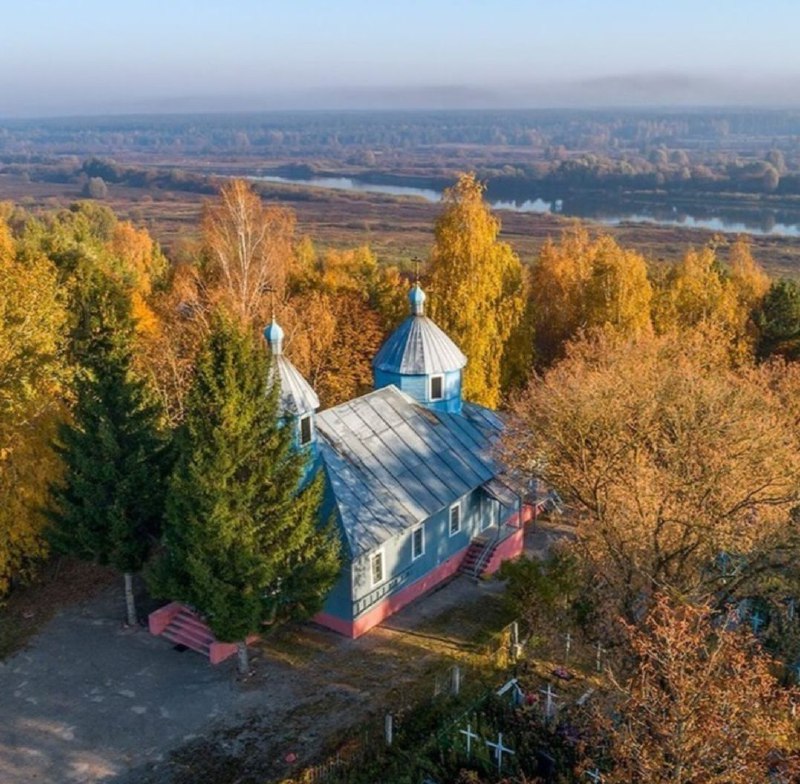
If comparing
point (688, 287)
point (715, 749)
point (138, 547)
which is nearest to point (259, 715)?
point (138, 547)

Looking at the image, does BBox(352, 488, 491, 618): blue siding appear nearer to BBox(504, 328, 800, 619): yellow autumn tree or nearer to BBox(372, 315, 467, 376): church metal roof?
BBox(372, 315, 467, 376): church metal roof

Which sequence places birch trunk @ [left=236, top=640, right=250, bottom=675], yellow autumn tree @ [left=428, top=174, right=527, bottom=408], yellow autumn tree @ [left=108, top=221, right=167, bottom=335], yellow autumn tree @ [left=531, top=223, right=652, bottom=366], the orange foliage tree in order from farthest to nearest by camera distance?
1. yellow autumn tree @ [left=531, top=223, right=652, bottom=366]
2. yellow autumn tree @ [left=108, top=221, right=167, bottom=335]
3. yellow autumn tree @ [left=428, top=174, right=527, bottom=408]
4. birch trunk @ [left=236, top=640, right=250, bottom=675]
5. the orange foliage tree

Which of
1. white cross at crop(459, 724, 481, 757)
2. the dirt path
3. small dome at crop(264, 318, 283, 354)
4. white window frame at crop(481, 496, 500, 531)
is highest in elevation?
small dome at crop(264, 318, 283, 354)

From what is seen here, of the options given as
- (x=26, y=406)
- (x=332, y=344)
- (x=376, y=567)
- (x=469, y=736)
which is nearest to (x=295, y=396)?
(x=376, y=567)

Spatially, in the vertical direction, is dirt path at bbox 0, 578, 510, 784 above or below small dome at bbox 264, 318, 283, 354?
below

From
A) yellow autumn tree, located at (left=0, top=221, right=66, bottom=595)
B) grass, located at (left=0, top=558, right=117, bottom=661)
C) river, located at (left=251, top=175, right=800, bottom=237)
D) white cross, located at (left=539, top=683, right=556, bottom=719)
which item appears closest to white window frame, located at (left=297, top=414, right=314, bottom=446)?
yellow autumn tree, located at (left=0, top=221, right=66, bottom=595)

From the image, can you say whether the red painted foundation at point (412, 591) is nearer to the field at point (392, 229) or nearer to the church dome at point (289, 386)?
the church dome at point (289, 386)

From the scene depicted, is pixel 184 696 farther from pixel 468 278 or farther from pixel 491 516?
pixel 468 278

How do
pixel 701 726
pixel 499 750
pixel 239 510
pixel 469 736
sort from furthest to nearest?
pixel 239 510 < pixel 469 736 < pixel 499 750 < pixel 701 726

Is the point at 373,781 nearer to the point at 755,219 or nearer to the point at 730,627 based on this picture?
the point at 730,627
